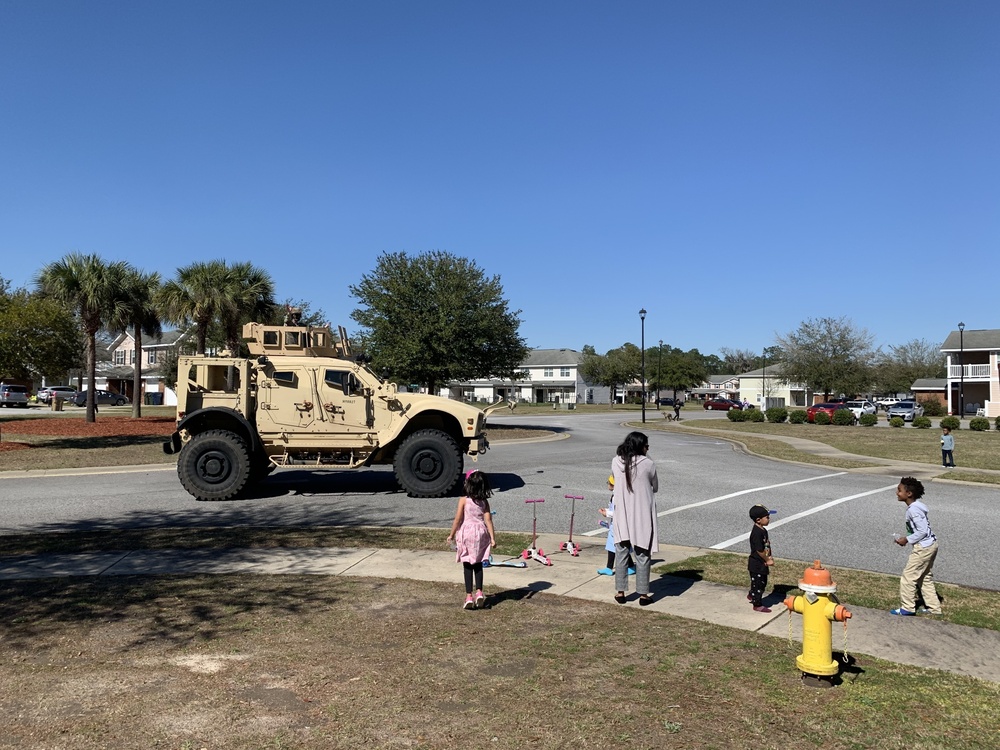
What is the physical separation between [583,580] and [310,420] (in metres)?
7.40

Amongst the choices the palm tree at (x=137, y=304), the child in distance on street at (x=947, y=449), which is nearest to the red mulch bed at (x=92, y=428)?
the palm tree at (x=137, y=304)

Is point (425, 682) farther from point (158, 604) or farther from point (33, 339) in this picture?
point (33, 339)

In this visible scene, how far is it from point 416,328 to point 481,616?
24319 mm

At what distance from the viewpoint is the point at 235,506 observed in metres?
12.7

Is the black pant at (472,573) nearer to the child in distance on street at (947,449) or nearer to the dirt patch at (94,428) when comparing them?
the child in distance on street at (947,449)

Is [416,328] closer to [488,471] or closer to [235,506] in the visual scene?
[488,471]

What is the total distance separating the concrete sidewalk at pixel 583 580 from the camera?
226 inches

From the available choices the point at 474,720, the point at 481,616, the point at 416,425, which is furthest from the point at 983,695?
the point at 416,425

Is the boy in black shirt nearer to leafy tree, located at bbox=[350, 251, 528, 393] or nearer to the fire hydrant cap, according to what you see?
the fire hydrant cap

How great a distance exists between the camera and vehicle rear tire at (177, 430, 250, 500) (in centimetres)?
1314

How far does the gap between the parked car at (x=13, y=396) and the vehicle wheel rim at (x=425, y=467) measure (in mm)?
51830

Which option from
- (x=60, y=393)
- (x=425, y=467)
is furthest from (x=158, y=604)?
(x=60, y=393)

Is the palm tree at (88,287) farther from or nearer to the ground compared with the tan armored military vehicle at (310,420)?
farther from the ground

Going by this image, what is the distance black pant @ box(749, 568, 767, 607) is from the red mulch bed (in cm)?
2623
